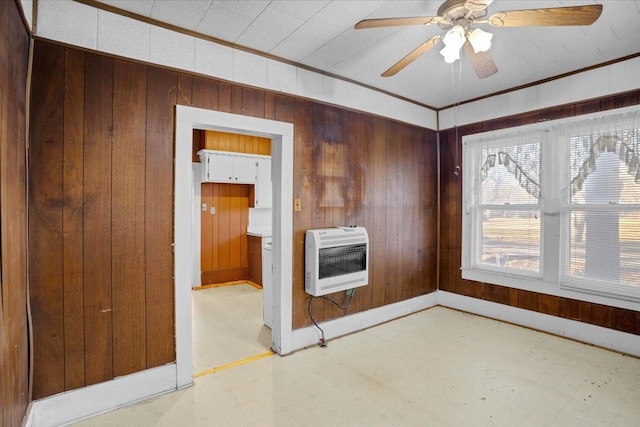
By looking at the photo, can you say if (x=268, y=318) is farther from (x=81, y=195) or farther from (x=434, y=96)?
(x=434, y=96)

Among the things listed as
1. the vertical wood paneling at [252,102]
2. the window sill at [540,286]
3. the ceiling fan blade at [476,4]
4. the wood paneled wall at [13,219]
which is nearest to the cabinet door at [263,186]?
the vertical wood paneling at [252,102]

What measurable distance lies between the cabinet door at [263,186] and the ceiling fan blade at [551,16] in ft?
13.3

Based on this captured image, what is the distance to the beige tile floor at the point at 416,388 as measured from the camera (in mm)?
1991

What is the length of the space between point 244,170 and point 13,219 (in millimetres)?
3676

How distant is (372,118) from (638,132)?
2343mm

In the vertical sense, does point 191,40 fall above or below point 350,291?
above

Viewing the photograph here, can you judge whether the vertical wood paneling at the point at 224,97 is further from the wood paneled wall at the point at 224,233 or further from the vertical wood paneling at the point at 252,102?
the wood paneled wall at the point at 224,233

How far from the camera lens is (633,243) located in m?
2.80

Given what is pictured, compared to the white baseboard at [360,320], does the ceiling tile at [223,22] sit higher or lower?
higher

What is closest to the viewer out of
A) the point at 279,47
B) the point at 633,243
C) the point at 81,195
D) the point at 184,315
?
the point at 81,195

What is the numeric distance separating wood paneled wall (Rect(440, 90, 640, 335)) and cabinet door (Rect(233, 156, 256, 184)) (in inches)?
114

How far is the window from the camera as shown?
284 centimetres

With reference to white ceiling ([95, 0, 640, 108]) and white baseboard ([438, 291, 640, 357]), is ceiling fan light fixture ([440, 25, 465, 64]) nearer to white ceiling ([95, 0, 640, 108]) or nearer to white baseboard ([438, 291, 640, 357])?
white ceiling ([95, 0, 640, 108])

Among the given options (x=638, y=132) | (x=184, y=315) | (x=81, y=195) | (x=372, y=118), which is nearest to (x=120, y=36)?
(x=81, y=195)
